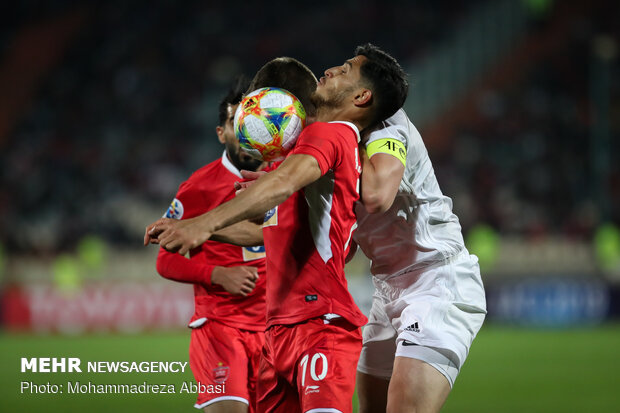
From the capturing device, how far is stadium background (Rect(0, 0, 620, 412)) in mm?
13664

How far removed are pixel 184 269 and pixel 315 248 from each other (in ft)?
5.53

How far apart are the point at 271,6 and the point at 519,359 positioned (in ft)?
62.5

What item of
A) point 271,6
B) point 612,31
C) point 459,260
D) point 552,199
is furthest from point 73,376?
point 612,31

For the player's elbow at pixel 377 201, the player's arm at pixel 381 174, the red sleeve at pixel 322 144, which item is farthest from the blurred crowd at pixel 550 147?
the red sleeve at pixel 322 144

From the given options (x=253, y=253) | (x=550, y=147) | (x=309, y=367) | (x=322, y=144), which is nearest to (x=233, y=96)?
(x=253, y=253)

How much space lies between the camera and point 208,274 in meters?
5.07

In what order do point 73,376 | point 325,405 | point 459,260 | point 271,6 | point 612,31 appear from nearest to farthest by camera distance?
1. point 325,405
2. point 459,260
3. point 73,376
4. point 612,31
5. point 271,6

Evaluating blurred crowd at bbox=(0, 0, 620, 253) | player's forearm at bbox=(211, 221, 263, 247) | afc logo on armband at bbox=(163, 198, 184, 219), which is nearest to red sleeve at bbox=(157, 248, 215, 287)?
afc logo on armband at bbox=(163, 198, 184, 219)

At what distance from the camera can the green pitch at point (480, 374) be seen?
8.95 m

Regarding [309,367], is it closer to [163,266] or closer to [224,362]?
[224,362]

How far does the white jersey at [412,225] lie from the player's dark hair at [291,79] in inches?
16.8

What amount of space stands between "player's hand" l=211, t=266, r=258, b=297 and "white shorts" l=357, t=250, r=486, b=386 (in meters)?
0.80

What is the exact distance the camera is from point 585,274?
59.3 ft

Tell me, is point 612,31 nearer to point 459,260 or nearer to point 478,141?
point 478,141
